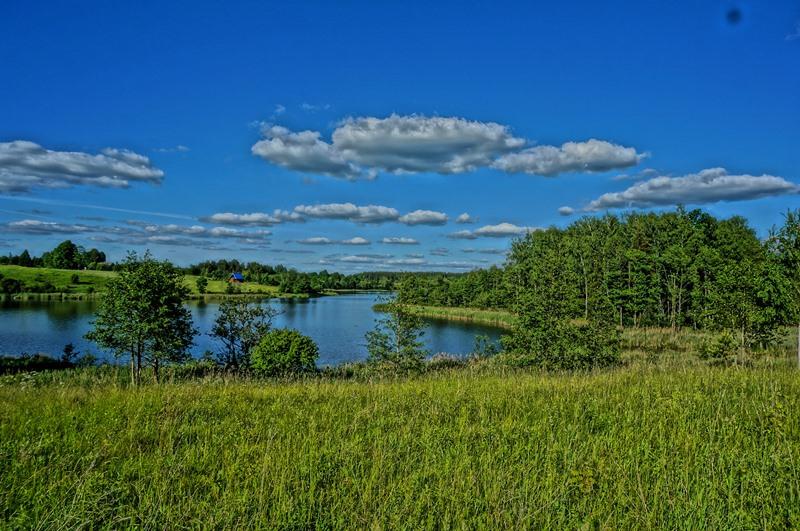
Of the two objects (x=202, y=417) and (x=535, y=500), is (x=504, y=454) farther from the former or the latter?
(x=202, y=417)

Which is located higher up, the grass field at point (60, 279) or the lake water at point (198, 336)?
the grass field at point (60, 279)

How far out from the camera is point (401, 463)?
3.83 meters

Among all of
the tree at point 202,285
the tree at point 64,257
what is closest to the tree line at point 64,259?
the tree at point 64,257

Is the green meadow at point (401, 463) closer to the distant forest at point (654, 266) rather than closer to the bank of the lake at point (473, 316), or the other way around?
the distant forest at point (654, 266)

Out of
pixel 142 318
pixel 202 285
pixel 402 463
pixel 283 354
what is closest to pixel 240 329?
pixel 283 354

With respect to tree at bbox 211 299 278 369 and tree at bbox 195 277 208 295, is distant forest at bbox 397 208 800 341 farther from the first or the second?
tree at bbox 195 277 208 295

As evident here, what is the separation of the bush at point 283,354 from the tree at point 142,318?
12.0ft

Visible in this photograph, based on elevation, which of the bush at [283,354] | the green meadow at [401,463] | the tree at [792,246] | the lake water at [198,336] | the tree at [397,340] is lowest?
the lake water at [198,336]

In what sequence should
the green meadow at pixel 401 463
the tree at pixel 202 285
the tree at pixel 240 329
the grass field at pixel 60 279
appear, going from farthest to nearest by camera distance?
the tree at pixel 202 285 → the grass field at pixel 60 279 → the tree at pixel 240 329 → the green meadow at pixel 401 463

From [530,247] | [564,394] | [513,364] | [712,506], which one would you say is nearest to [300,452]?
[712,506]

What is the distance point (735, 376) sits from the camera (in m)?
8.55

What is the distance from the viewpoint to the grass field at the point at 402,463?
9.93ft

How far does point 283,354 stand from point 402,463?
20677mm

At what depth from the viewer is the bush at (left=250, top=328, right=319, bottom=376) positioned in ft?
76.2
